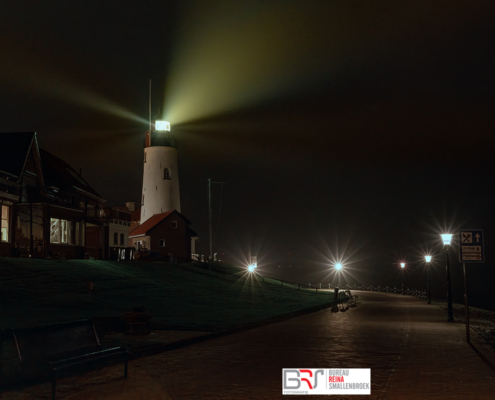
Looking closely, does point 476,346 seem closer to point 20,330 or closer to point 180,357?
point 180,357

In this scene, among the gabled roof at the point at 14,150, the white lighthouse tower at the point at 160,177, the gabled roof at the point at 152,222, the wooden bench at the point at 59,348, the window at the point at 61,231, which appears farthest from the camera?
the white lighthouse tower at the point at 160,177

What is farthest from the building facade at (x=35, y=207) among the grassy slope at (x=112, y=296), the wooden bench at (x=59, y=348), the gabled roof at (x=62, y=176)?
the wooden bench at (x=59, y=348)

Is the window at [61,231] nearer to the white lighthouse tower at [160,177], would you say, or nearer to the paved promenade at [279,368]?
the white lighthouse tower at [160,177]

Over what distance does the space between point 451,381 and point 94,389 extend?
19.0ft

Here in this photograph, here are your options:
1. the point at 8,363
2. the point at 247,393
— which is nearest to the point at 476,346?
the point at 247,393

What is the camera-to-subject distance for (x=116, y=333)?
16.3 meters

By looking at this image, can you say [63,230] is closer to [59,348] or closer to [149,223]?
[149,223]

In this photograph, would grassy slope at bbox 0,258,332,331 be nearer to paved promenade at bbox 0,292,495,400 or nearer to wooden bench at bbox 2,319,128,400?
paved promenade at bbox 0,292,495,400

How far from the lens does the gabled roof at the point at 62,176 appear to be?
47.1 metres

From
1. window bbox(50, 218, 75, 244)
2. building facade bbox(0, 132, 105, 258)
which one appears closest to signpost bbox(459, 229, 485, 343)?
building facade bbox(0, 132, 105, 258)

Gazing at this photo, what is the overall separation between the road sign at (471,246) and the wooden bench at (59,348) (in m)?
9.91

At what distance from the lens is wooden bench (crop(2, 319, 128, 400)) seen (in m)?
8.77

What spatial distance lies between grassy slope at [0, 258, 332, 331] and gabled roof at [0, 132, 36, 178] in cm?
720

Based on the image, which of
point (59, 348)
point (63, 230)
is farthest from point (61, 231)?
point (59, 348)
